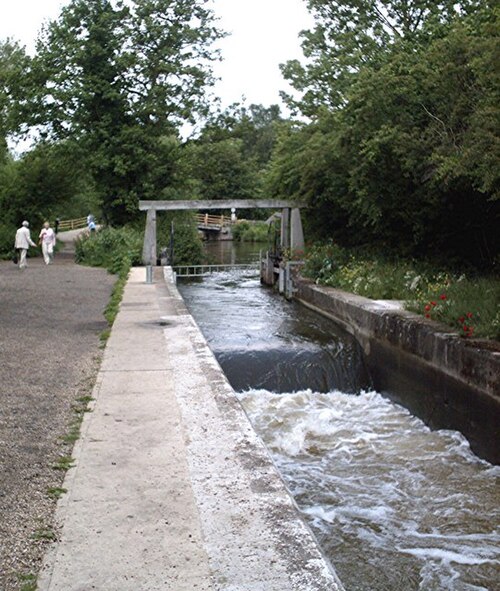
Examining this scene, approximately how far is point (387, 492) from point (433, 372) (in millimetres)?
3663

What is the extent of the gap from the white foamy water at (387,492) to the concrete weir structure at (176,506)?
1198 mm

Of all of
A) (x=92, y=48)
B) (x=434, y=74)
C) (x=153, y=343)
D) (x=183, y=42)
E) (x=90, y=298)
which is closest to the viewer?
(x=153, y=343)

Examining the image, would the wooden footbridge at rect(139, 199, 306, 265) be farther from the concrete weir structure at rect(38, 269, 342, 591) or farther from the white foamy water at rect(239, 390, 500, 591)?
the concrete weir structure at rect(38, 269, 342, 591)

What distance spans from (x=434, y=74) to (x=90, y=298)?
29.0 feet

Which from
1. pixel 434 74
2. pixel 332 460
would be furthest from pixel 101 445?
pixel 434 74

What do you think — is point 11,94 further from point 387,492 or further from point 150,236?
point 387,492

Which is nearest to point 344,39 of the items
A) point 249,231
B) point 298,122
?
point 298,122

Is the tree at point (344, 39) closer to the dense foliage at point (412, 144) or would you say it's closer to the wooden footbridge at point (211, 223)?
the dense foliage at point (412, 144)

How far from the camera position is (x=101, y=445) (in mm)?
6012

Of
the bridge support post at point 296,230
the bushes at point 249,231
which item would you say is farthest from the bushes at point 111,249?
the bushes at point 249,231

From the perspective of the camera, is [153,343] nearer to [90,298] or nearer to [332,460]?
[332,460]

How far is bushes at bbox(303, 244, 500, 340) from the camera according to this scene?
36.7 feet

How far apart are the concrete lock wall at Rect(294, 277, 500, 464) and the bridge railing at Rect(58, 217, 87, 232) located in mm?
58086

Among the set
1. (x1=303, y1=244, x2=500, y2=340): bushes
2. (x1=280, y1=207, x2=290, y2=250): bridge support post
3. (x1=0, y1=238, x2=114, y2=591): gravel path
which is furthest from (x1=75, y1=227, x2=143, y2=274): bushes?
(x1=0, y1=238, x2=114, y2=591): gravel path
